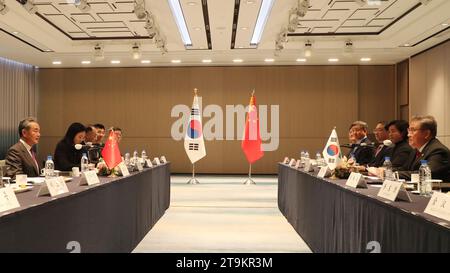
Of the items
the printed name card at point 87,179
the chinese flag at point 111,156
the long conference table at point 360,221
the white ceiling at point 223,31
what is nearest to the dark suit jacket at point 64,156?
the chinese flag at point 111,156

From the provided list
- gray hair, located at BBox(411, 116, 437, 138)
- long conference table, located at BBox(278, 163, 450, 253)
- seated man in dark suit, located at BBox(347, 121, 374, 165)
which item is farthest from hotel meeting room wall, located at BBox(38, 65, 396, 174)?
gray hair, located at BBox(411, 116, 437, 138)

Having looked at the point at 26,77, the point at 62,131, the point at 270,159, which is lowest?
the point at 270,159

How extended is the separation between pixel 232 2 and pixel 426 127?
440 centimetres

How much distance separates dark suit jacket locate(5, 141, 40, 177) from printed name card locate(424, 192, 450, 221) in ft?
11.8

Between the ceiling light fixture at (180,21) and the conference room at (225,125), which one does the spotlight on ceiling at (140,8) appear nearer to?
the conference room at (225,125)

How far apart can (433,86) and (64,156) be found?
8.51 metres

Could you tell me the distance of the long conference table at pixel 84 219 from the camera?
1983 mm

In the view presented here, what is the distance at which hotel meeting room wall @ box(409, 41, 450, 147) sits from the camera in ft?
31.5

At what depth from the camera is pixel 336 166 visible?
4.02 metres

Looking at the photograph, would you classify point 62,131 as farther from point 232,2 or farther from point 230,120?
point 232,2

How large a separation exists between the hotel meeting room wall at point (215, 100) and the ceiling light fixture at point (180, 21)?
285 centimetres

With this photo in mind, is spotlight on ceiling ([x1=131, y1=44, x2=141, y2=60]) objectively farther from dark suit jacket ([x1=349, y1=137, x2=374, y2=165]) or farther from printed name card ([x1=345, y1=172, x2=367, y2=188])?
printed name card ([x1=345, y1=172, x2=367, y2=188])

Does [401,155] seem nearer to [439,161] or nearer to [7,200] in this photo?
[439,161]
